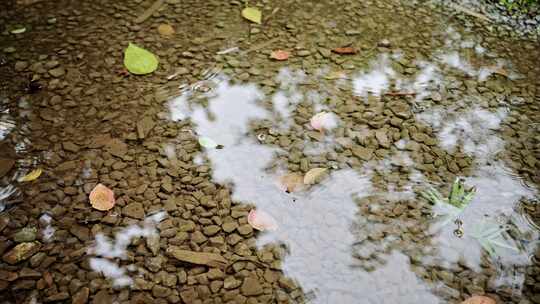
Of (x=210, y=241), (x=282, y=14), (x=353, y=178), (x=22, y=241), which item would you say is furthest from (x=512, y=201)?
(x=22, y=241)

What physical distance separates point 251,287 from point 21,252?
82 centimetres

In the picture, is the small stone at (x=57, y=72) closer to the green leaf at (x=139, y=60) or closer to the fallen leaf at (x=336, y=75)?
the green leaf at (x=139, y=60)

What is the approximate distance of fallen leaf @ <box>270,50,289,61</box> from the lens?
7.21 ft

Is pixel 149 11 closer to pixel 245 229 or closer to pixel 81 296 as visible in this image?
pixel 245 229

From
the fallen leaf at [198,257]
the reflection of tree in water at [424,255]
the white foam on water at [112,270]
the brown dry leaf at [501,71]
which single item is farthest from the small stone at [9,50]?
the brown dry leaf at [501,71]

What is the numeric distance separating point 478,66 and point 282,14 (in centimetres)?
116

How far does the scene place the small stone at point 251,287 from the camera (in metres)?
1.39

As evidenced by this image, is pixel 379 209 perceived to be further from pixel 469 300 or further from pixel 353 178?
pixel 469 300

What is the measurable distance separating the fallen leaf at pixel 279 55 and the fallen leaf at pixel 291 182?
0.77m

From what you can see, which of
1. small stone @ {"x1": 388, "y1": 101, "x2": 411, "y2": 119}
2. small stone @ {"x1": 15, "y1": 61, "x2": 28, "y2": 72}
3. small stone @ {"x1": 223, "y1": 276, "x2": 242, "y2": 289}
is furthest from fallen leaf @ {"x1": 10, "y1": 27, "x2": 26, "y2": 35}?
small stone @ {"x1": 388, "y1": 101, "x2": 411, "y2": 119}

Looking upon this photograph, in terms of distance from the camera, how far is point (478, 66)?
2.24 m

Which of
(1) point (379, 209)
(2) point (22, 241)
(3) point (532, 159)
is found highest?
(3) point (532, 159)

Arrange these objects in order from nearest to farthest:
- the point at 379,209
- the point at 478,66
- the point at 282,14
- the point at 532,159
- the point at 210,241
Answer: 1. the point at 210,241
2. the point at 379,209
3. the point at 532,159
4. the point at 478,66
5. the point at 282,14

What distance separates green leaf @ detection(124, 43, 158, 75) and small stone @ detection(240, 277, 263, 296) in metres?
1.22
